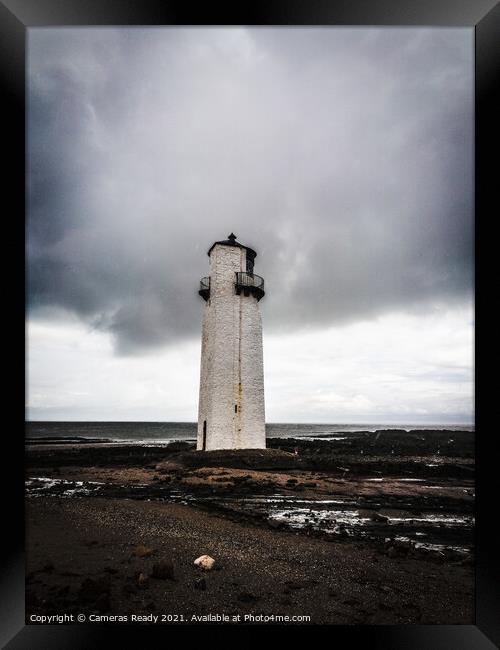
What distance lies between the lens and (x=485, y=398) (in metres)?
3.76

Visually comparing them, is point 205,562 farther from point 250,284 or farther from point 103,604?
point 250,284

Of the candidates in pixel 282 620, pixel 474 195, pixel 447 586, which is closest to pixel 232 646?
pixel 282 620

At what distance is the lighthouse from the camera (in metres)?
10.7

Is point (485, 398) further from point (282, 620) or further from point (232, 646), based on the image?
point (232, 646)

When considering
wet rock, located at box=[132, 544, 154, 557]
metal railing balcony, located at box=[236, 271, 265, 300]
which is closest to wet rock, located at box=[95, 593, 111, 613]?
wet rock, located at box=[132, 544, 154, 557]

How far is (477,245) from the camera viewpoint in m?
3.89

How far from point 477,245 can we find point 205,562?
15.6 ft

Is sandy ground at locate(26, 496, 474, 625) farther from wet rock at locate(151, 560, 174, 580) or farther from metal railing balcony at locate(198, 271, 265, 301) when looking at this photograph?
metal railing balcony at locate(198, 271, 265, 301)

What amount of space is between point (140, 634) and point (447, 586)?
3.37 metres

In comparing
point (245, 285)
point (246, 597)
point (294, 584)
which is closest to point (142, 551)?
point (246, 597)

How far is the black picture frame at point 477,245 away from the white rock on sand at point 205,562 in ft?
2.12

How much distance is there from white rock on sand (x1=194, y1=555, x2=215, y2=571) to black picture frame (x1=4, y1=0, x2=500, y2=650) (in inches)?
25.5

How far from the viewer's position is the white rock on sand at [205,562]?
4.25 metres

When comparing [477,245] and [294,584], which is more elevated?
[477,245]
